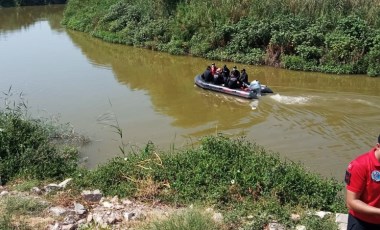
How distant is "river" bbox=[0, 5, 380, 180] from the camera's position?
11.9 m

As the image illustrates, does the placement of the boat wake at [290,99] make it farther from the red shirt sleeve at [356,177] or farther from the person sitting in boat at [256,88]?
the red shirt sleeve at [356,177]

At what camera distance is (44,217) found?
21.0ft

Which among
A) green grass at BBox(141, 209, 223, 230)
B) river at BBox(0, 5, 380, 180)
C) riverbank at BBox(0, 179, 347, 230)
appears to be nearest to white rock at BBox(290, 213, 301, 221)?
riverbank at BBox(0, 179, 347, 230)

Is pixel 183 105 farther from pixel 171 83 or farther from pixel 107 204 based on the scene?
pixel 107 204

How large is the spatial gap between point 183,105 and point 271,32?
312 inches

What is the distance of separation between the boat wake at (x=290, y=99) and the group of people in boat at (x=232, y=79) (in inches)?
27.4

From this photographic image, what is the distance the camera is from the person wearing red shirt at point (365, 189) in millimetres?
3711

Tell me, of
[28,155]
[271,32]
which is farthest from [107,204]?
[271,32]

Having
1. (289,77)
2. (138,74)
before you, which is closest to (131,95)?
(138,74)

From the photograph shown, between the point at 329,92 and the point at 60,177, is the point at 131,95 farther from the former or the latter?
the point at 60,177

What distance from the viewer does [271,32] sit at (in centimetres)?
2145

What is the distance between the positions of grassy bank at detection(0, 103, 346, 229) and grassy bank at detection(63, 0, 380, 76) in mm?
12479

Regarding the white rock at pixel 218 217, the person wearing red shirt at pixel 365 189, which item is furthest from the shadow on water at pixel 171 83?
the person wearing red shirt at pixel 365 189

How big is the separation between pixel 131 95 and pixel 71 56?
10.4m
